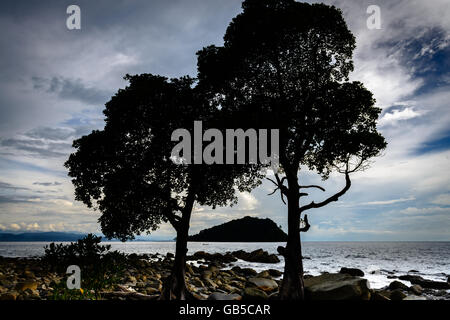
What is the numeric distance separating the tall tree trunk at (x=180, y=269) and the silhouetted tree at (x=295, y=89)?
5.51m

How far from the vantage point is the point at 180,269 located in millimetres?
16766

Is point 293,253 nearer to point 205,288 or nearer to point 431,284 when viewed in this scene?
point 205,288

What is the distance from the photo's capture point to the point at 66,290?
13273 mm

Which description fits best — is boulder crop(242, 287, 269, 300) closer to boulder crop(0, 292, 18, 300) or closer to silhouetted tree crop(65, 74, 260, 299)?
silhouetted tree crop(65, 74, 260, 299)

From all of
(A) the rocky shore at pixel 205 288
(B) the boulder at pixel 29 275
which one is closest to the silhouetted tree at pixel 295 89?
(A) the rocky shore at pixel 205 288

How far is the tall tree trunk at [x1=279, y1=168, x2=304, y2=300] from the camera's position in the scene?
48.8 ft

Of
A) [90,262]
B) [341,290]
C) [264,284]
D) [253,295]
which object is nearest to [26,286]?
[90,262]

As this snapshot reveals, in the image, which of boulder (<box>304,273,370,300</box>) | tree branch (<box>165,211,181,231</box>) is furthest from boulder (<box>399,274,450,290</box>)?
tree branch (<box>165,211,181,231</box>)

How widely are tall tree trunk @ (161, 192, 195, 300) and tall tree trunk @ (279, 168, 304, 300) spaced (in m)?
5.56

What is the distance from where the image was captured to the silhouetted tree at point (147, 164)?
17.1m

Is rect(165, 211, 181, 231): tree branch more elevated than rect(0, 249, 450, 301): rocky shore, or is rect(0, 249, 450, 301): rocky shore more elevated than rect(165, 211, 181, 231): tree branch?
rect(165, 211, 181, 231): tree branch

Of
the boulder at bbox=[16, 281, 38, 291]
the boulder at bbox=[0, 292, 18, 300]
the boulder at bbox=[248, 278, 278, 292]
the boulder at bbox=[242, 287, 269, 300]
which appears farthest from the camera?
the boulder at bbox=[248, 278, 278, 292]

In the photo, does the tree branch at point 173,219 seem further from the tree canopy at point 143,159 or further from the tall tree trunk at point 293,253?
the tall tree trunk at point 293,253
